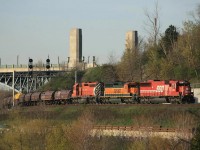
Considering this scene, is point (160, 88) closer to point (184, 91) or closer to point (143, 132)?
point (184, 91)

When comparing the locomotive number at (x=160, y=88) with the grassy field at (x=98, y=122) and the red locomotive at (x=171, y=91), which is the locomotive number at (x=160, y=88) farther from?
the grassy field at (x=98, y=122)

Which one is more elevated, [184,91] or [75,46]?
[75,46]

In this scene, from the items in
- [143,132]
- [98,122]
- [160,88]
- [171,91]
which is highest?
[160,88]

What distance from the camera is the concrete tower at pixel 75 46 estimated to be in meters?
108

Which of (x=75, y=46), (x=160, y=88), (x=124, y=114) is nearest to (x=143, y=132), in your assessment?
(x=124, y=114)

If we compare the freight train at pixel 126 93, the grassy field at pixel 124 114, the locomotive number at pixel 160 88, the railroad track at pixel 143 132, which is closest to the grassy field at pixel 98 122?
the grassy field at pixel 124 114

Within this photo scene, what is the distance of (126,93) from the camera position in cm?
5622

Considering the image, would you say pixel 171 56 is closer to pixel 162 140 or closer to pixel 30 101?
pixel 30 101

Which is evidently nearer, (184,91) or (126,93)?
(184,91)

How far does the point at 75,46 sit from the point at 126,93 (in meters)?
53.9

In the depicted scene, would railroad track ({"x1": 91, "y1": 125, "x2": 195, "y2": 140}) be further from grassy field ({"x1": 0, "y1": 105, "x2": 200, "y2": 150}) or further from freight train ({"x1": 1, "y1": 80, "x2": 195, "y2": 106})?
freight train ({"x1": 1, "y1": 80, "x2": 195, "y2": 106})

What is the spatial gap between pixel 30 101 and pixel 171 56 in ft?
69.6

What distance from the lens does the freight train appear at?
168 feet

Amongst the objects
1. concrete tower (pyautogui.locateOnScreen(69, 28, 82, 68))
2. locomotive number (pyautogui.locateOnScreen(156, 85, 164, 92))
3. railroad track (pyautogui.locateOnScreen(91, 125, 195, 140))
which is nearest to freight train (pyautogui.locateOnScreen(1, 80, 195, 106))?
locomotive number (pyautogui.locateOnScreen(156, 85, 164, 92))
